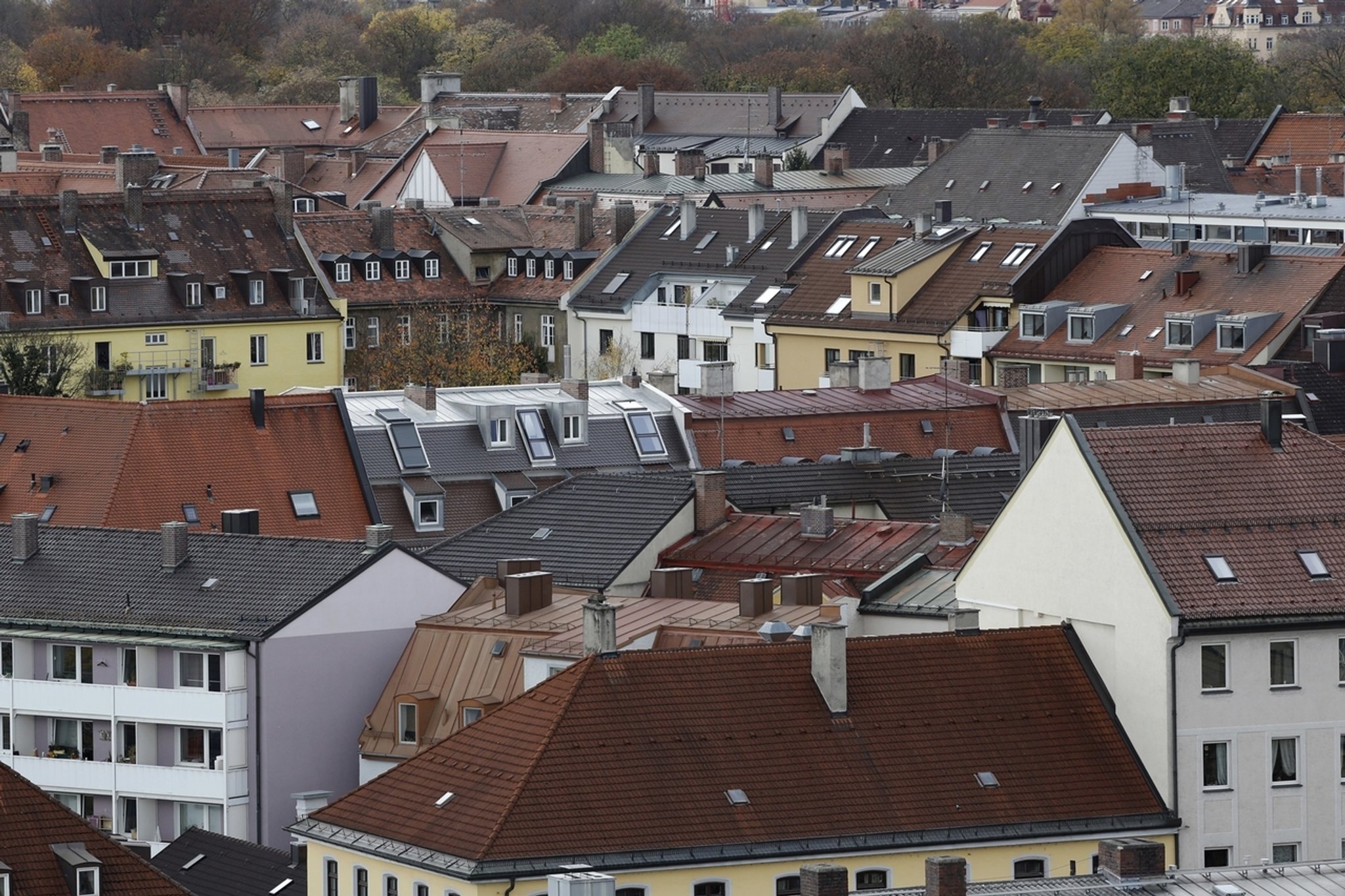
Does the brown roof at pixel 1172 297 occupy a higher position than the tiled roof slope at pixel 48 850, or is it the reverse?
the brown roof at pixel 1172 297

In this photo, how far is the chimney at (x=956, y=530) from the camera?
71.0 metres

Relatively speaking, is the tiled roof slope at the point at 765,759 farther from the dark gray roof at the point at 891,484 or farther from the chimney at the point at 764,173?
the chimney at the point at 764,173

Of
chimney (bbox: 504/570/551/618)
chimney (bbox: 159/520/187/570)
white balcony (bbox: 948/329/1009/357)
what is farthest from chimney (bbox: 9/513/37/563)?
white balcony (bbox: 948/329/1009/357)

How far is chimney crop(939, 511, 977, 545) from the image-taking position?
71.0 m

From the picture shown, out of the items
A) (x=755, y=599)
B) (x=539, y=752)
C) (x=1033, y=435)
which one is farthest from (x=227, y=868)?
(x=1033, y=435)

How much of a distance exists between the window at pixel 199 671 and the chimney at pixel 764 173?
79.9m

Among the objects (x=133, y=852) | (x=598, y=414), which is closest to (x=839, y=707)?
(x=133, y=852)

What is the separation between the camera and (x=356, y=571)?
70.0 metres

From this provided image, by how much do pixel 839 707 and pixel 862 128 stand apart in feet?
362

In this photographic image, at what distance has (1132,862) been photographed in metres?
46.5

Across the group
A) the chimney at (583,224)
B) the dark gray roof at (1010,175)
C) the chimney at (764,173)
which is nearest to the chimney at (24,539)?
the dark gray roof at (1010,175)

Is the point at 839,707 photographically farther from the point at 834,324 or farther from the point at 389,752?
the point at 834,324

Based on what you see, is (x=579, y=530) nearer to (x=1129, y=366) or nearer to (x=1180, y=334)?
(x=1129, y=366)

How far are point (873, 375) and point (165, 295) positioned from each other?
1259 inches
